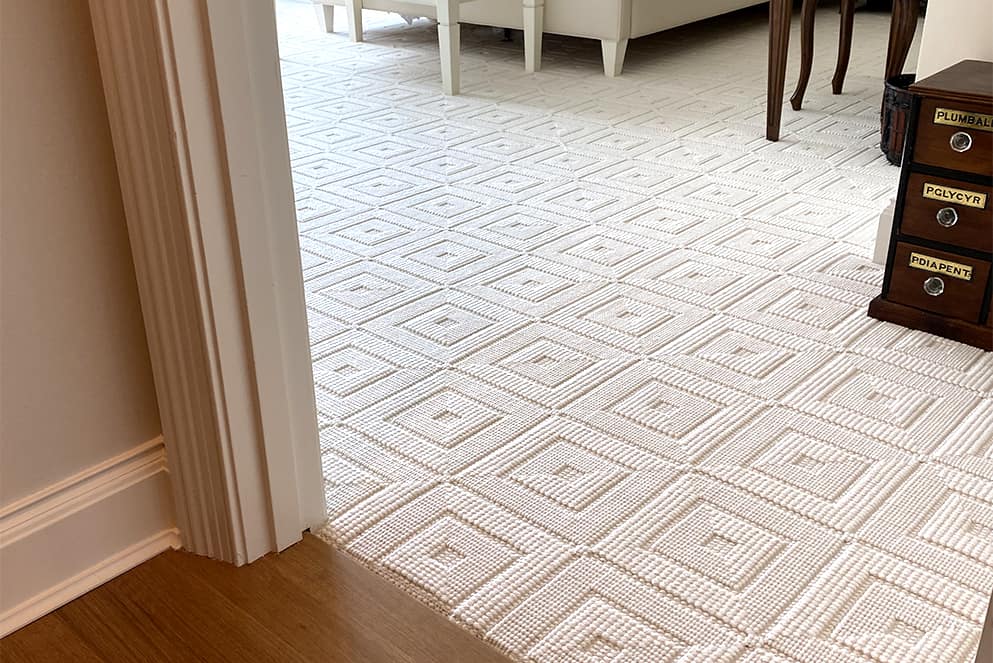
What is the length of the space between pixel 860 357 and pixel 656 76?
92.0 inches

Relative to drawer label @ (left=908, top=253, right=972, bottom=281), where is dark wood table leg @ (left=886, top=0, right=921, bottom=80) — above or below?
above

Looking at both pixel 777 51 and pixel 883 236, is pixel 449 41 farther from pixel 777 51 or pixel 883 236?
pixel 883 236

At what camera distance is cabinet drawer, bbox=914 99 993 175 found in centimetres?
172

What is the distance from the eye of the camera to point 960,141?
1756 millimetres

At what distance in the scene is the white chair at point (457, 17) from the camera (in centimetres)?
361

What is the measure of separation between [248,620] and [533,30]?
Result: 3.16 metres

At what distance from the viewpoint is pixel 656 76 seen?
3900mm

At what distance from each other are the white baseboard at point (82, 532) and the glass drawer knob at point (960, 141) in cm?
140

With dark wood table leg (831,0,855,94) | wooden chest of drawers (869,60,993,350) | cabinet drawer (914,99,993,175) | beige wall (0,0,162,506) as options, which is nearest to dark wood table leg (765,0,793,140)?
dark wood table leg (831,0,855,94)

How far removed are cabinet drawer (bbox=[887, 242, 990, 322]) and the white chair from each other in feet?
7.02

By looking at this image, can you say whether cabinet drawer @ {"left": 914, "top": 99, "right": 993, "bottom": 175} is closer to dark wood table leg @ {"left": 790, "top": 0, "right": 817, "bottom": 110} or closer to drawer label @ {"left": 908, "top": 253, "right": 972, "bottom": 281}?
drawer label @ {"left": 908, "top": 253, "right": 972, "bottom": 281}

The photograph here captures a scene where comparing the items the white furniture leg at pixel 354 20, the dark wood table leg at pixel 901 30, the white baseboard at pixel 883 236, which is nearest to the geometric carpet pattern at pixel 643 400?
the white baseboard at pixel 883 236

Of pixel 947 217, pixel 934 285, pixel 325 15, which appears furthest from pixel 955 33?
pixel 325 15

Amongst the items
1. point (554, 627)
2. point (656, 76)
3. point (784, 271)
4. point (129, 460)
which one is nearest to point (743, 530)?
point (554, 627)
